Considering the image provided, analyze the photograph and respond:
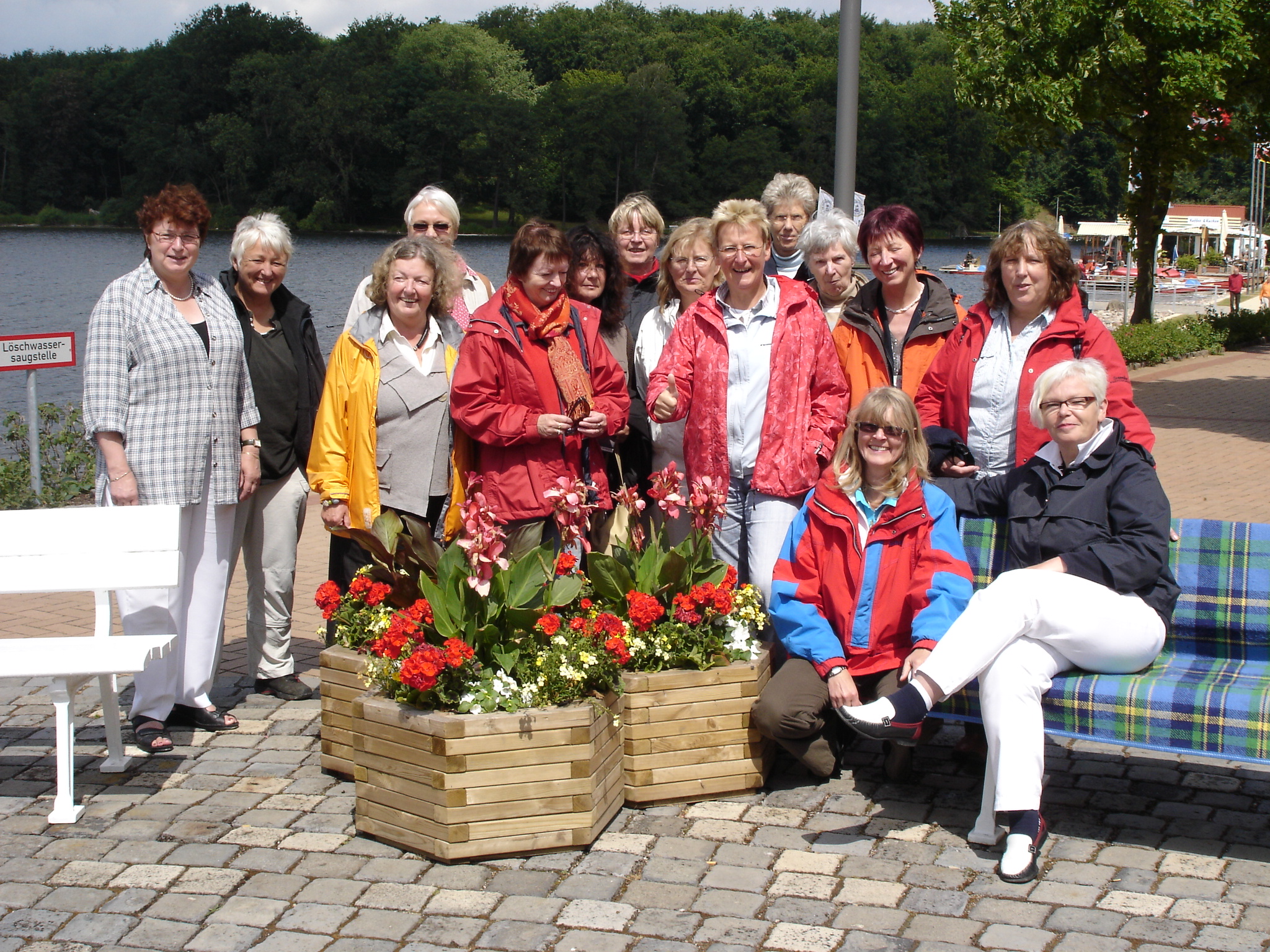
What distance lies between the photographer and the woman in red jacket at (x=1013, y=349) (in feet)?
14.8

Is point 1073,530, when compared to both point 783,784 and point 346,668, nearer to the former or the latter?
point 783,784

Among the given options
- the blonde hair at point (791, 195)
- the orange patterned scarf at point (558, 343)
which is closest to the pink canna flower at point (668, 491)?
the orange patterned scarf at point (558, 343)

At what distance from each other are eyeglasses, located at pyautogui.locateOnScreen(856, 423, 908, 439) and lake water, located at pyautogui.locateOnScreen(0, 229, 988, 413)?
6945mm

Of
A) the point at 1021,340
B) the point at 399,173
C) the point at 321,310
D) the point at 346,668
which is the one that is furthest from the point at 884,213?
the point at 399,173

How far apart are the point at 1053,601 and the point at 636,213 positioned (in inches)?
111

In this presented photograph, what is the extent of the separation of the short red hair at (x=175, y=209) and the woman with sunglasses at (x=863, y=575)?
2567 millimetres

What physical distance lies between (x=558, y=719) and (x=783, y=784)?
106 centimetres

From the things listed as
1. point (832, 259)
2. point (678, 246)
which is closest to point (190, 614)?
point (678, 246)

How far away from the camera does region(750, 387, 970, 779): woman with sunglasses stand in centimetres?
418

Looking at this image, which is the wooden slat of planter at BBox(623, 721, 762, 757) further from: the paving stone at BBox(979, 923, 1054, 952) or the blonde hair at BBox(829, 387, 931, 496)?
the paving stone at BBox(979, 923, 1054, 952)

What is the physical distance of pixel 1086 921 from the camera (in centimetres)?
343

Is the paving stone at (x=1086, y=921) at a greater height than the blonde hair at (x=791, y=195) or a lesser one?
lesser

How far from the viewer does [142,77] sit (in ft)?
239

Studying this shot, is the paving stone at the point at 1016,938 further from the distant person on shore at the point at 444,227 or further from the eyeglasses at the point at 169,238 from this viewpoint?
the eyeglasses at the point at 169,238
